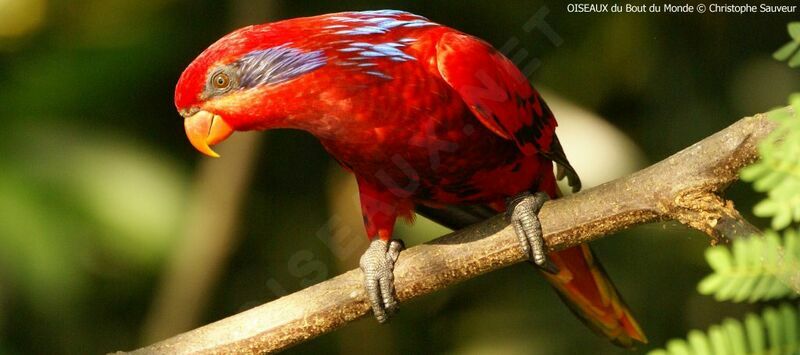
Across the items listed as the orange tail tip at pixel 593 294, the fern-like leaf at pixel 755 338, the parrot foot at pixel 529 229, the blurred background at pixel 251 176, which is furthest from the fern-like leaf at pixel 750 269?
the blurred background at pixel 251 176

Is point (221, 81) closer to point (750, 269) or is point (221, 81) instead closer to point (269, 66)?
point (269, 66)

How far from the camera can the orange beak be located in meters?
1.74

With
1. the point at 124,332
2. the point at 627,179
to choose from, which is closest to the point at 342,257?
the point at 124,332

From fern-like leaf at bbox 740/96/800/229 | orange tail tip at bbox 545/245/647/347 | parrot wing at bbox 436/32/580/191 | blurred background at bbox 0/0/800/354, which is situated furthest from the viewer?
Result: blurred background at bbox 0/0/800/354

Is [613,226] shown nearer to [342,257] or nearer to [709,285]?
[709,285]

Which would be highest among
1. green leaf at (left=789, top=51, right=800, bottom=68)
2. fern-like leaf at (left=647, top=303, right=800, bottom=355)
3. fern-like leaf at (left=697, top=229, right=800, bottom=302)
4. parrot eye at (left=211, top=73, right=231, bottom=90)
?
green leaf at (left=789, top=51, right=800, bottom=68)

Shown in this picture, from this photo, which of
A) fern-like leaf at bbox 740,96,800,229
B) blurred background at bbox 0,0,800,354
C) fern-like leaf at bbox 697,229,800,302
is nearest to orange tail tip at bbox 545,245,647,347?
blurred background at bbox 0,0,800,354

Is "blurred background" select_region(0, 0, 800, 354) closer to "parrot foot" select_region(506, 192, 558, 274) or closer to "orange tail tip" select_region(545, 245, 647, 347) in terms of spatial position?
"orange tail tip" select_region(545, 245, 647, 347)

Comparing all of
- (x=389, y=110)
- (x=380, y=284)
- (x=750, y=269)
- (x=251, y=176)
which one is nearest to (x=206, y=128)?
(x=389, y=110)

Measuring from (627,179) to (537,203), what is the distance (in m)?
0.26

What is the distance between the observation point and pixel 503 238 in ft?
5.92

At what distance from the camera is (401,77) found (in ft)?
5.91

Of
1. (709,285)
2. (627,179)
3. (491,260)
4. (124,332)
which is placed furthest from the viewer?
(124,332)

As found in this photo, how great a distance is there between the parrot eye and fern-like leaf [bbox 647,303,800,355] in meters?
1.17
